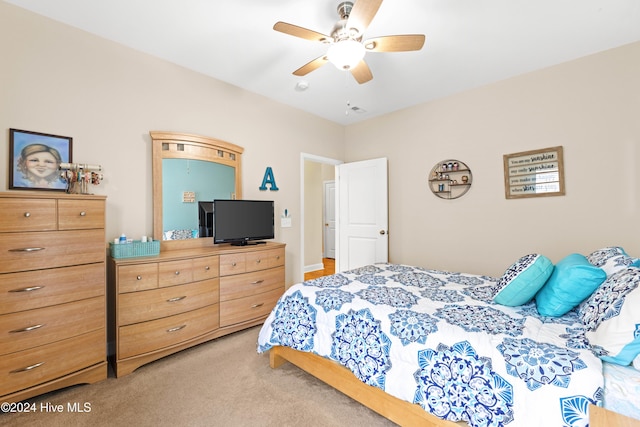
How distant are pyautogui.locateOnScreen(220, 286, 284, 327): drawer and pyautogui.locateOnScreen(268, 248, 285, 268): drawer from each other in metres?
0.28

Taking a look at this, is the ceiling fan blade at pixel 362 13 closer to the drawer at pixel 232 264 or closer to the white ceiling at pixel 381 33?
the white ceiling at pixel 381 33

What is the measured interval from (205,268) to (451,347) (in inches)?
79.8

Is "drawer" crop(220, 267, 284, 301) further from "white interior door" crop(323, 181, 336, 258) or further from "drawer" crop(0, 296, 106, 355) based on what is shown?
"white interior door" crop(323, 181, 336, 258)

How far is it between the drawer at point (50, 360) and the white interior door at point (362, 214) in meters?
3.10

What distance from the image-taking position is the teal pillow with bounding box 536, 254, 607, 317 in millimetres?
1450

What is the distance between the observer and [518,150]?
299cm

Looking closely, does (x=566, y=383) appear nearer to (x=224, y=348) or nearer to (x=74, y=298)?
(x=224, y=348)

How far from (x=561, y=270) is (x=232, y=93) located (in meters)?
3.35

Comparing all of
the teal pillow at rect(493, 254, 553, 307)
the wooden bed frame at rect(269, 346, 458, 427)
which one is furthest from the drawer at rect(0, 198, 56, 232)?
the teal pillow at rect(493, 254, 553, 307)

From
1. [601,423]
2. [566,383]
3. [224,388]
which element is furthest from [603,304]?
[224,388]

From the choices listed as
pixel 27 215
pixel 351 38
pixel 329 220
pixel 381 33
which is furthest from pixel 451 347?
pixel 329 220

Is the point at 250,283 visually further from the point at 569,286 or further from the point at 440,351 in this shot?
the point at 569,286

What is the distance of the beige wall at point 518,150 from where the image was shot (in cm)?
249

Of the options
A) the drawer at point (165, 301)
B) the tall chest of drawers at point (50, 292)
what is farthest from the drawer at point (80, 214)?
the drawer at point (165, 301)
